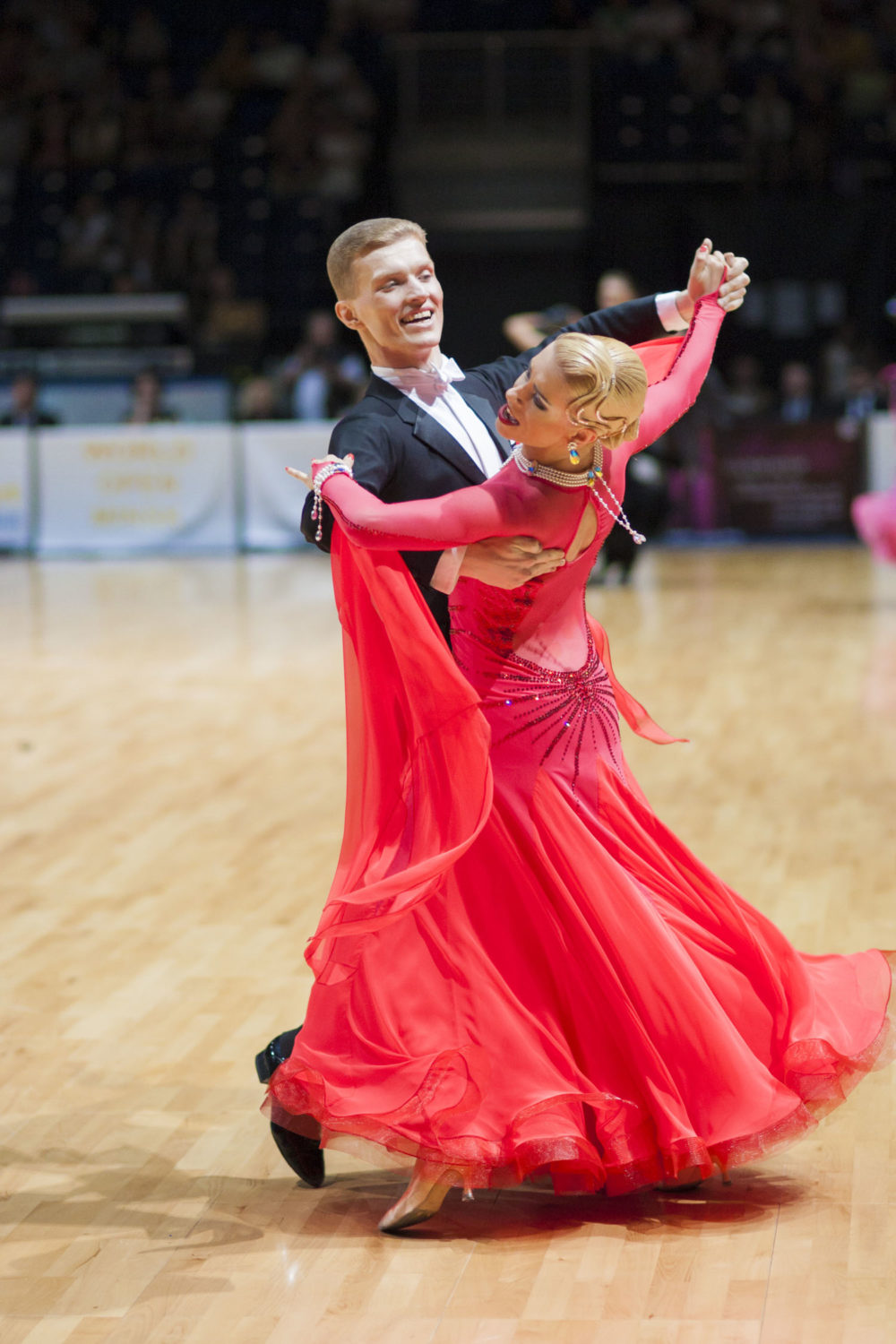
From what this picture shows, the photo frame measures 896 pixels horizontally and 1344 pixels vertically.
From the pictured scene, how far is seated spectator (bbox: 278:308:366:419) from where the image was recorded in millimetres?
13102

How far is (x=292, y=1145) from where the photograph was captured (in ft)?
8.60

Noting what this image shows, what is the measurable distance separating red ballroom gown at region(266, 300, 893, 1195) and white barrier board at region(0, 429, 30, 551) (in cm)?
1056

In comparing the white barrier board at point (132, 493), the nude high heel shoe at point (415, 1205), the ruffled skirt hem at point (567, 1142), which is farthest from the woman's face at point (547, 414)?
the white barrier board at point (132, 493)

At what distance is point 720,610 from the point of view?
9.30m

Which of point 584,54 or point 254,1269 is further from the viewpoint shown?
point 584,54

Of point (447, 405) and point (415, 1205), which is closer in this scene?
point (415, 1205)

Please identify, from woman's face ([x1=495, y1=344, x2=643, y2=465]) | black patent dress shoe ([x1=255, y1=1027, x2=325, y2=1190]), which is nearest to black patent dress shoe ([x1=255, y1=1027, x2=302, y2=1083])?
black patent dress shoe ([x1=255, y1=1027, x2=325, y2=1190])

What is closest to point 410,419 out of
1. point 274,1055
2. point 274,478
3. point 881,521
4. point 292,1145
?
point 274,1055

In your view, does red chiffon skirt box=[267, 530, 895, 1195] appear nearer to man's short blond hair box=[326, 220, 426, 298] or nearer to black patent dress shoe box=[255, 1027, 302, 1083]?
black patent dress shoe box=[255, 1027, 302, 1083]

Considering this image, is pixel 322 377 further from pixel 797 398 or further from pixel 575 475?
pixel 575 475

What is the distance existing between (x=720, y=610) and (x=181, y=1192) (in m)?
7.00

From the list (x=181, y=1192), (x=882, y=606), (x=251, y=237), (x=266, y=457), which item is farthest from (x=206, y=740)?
(x=251, y=237)

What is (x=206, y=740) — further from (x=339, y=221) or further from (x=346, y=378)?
(x=339, y=221)

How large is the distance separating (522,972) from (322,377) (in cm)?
1112
